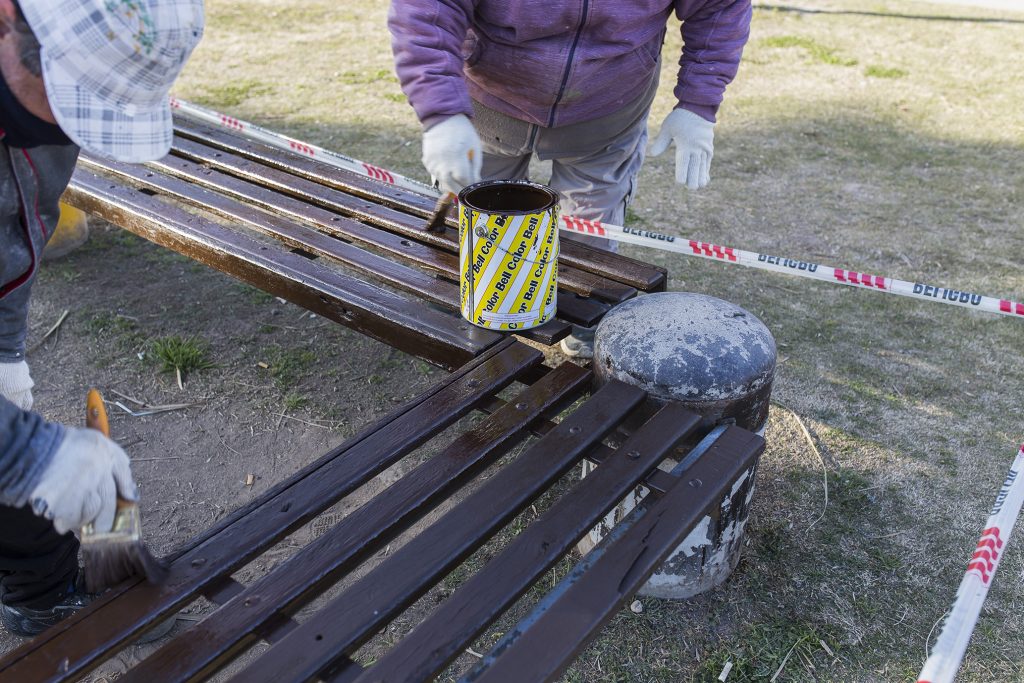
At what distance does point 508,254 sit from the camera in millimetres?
2143

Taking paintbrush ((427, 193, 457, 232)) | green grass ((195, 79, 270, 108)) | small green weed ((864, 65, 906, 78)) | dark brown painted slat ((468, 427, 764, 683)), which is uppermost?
paintbrush ((427, 193, 457, 232))

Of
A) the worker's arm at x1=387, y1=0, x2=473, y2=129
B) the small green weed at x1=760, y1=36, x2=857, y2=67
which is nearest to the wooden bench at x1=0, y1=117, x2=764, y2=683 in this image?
the worker's arm at x1=387, y1=0, x2=473, y2=129

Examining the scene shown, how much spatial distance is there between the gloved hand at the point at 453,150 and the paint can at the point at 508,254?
0.10 m

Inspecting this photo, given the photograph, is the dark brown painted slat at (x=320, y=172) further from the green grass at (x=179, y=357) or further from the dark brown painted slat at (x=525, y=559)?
the dark brown painted slat at (x=525, y=559)

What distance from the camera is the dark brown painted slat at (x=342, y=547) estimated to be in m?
1.46

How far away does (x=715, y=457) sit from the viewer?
1.92 metres

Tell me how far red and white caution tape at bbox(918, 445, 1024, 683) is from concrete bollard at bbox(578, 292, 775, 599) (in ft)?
1.69

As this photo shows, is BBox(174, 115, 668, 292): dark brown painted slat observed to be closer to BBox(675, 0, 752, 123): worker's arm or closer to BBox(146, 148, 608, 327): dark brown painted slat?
BBox(146, 148, 608, 327): dark brown painted slat

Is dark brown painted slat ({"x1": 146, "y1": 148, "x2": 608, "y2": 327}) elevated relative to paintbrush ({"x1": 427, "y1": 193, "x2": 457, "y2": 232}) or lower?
lower

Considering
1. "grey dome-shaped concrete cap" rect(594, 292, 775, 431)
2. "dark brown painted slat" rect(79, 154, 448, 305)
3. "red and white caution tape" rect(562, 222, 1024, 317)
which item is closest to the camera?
"grey dome-shaped concrete cap" rect(594, 292, 775, 431)

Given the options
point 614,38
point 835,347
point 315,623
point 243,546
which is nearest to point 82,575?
point 243,546

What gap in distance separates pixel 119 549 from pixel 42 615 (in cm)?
90

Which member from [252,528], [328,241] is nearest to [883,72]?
[328,241]

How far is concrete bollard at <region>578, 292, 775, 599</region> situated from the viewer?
2.04 metres
